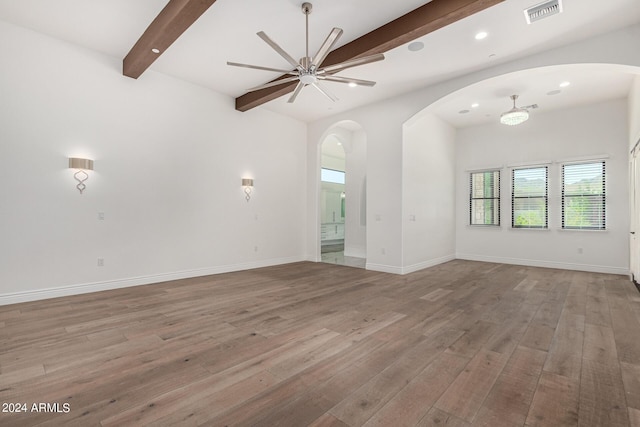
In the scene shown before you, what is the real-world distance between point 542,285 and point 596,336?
2.34 meters

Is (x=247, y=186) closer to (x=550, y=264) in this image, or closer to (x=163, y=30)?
(x=163, y=30)

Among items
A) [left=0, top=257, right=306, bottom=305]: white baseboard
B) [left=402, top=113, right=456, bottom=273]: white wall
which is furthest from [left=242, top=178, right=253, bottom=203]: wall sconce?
[left=402, top=113, right=456, bottom=273]: white wall

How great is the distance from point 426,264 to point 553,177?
356 cm

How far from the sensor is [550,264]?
6543 mm

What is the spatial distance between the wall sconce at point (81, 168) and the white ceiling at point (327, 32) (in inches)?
66.1

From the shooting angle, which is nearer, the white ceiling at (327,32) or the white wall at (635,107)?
the white ceiling at (327,32)

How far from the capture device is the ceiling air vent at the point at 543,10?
3084 mm

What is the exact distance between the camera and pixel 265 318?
321 centimetres


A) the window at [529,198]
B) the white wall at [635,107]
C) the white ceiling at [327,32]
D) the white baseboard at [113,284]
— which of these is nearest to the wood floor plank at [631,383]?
the white ceiling at [327,32]

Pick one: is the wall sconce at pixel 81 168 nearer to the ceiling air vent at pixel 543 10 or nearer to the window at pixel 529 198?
the ceiling air vent at pixel 543 10

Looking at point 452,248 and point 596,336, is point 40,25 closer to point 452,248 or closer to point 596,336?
point 596,336

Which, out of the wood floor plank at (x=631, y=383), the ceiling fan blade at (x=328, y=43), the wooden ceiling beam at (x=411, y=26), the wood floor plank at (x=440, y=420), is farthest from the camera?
the wooden ceiling beam at (x=411, y=26)

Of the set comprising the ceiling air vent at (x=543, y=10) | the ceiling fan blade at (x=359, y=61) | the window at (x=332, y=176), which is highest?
the ceiling air vent at (x=543, y=10)

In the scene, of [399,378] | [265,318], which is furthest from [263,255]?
[399,378]
